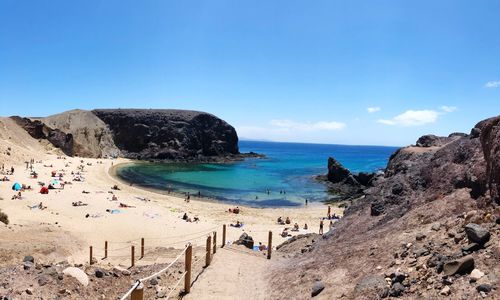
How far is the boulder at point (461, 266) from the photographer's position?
605cm

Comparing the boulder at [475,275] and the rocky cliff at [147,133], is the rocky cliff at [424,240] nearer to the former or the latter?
the boulder at [475,275]

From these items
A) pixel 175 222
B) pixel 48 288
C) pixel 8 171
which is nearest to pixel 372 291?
pixel 48 288

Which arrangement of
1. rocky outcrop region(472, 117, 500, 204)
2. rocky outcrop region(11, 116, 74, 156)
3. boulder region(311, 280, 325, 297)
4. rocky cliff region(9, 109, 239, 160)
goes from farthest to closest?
rocky cliff region(9, 109, 239, 160)
rocky outcrop region(11, 116, 74, 156)
rocky outcrop region(472, 117, 500, 204)
boulder region(311, 280, 325, 297)

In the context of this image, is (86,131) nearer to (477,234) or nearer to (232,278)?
(232,278)

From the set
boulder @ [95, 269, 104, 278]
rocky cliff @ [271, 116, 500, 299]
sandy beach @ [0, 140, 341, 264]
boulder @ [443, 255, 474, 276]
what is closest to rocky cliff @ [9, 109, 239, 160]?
sandy beach @ [0, 140, 341, 264]

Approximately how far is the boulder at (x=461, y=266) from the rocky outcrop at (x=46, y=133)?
279ft

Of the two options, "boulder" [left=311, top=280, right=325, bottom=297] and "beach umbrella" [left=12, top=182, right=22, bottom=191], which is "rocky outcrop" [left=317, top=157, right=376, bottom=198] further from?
"boulder" [left=311, top=280, right=325, bottom=297]

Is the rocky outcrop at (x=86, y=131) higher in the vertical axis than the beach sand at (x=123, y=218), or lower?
higher

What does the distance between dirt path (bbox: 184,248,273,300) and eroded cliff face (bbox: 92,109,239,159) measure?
8801 centimetres

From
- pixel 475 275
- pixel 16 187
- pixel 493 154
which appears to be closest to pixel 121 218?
pixel 16 187

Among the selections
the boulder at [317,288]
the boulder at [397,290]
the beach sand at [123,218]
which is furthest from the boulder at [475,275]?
the beach sand at [123,218]

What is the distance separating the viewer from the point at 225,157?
11112 centimetres

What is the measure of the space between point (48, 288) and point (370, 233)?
8.80 metres

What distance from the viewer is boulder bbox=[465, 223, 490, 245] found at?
21.6 ft
